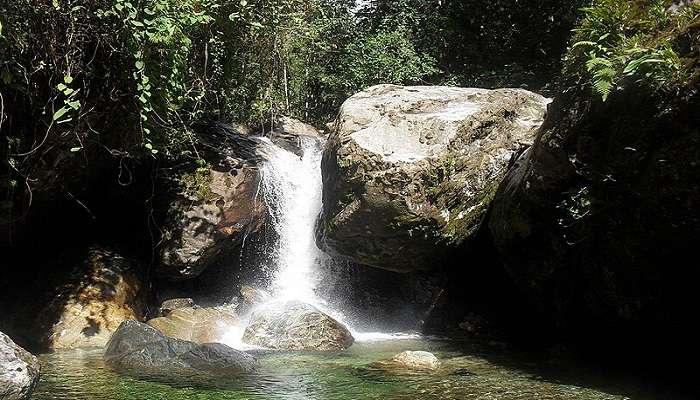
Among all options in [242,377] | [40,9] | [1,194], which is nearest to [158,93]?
[40,9]

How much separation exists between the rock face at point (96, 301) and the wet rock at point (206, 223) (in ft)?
2.34

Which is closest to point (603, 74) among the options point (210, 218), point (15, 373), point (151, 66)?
point (151, 66)

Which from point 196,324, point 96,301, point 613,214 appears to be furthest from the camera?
point 196,324

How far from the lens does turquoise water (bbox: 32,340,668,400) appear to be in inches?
245

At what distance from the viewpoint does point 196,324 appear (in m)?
10.2

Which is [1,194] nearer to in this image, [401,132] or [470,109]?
[401,132]

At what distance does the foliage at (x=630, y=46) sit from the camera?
5.67m

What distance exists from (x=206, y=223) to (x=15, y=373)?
5.91m

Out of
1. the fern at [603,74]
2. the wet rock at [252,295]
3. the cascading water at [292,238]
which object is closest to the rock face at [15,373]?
the fern at [603,74]

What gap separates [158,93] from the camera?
8.30 metres

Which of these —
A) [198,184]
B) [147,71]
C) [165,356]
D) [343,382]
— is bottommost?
[343,382]

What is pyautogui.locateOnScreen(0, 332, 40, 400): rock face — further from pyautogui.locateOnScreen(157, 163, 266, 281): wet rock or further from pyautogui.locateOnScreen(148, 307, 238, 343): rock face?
pyautogui.locateOnScreen(157, 163, 266, 281): wet rock

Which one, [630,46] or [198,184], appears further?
[198,184]

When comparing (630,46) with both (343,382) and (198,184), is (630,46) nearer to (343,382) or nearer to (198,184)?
(343,382)
